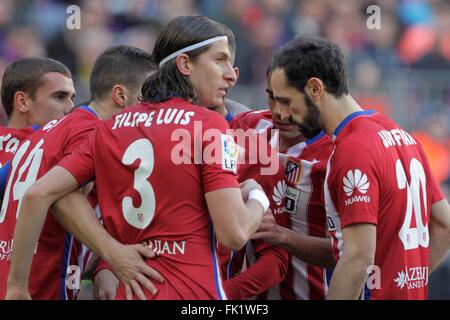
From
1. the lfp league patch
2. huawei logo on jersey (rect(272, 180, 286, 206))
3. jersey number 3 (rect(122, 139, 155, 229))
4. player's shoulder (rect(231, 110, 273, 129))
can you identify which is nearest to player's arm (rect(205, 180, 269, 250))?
the lfp league patch

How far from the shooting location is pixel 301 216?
188 inches

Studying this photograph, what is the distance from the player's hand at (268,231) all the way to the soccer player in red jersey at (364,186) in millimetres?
358

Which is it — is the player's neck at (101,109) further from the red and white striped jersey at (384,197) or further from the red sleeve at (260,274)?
the red and white striped jersey at (384,197)

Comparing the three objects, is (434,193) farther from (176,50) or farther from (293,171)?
(176,50)

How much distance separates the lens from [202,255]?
3.68 meters

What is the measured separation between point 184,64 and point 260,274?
128 centimetres

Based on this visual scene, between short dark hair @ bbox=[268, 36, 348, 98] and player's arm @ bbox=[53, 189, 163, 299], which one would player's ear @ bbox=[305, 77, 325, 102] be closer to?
short dark hair @ bbox=[268, 36, 348, 98]

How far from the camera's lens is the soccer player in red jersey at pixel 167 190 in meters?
3.59

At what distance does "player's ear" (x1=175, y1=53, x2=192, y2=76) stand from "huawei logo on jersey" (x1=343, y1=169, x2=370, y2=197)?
941 mm

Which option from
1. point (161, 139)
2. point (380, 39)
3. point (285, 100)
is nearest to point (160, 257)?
point (161, 139)

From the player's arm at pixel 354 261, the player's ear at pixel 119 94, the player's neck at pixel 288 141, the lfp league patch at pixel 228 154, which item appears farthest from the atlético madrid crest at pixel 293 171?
the lfp league patch at pixel 228 154

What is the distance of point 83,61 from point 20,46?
81 cm

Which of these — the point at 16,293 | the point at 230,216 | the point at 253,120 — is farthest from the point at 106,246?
the point at 253,120

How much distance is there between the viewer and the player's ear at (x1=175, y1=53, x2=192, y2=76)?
3982 mm
